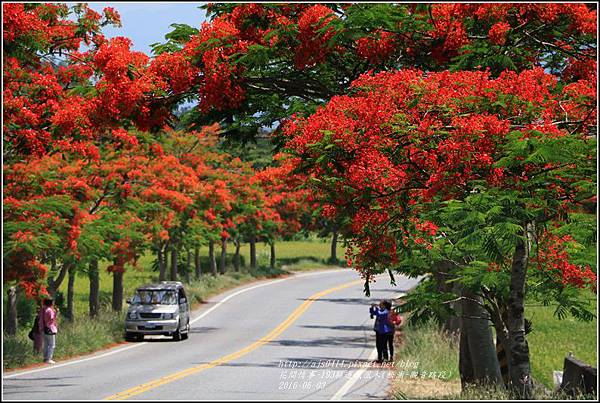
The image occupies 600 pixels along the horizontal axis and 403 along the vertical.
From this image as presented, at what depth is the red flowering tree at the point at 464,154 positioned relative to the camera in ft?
35.9

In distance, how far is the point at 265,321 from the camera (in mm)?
39438

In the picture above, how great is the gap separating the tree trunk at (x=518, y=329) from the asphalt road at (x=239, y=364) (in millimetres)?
4818

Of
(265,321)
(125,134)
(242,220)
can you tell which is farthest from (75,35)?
(242,220)

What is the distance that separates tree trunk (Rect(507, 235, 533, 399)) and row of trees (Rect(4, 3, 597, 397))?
28 mm

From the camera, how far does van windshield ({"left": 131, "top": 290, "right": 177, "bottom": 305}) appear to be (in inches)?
1294

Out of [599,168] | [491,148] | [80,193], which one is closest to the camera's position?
[599,168]

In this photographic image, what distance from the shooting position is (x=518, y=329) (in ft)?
44.3

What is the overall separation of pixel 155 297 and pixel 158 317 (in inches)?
42.5

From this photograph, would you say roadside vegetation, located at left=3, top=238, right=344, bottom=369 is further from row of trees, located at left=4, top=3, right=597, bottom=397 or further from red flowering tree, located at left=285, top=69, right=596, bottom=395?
red flowering tree, located at left=285, top=69, right=596, bottom=395

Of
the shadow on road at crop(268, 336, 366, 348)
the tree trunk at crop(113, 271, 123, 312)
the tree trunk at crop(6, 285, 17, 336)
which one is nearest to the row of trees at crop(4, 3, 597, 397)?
the shadow on road at crop(268, 336, 366, 348)

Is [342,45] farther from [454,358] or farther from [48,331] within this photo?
[48,331]

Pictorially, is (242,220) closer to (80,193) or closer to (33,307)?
(33,307)

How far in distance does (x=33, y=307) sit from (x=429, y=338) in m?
20.7

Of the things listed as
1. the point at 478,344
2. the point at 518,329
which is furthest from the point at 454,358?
the point at 518,329
